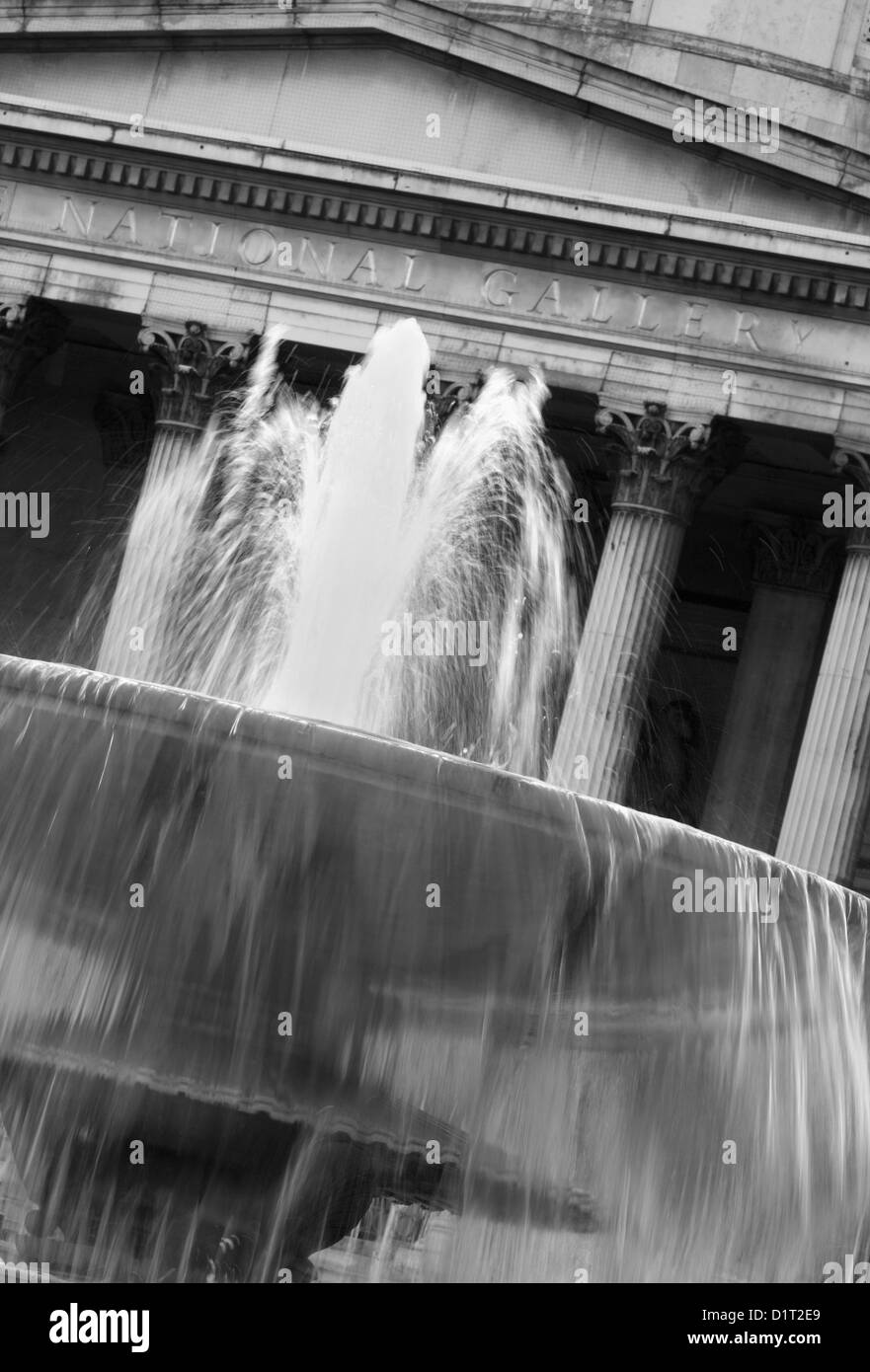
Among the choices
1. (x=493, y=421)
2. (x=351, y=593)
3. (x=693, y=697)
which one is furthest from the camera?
(x=693, y=697)

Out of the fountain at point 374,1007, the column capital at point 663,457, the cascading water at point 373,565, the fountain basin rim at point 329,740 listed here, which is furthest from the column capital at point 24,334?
the fountain basin rim at point 329,740

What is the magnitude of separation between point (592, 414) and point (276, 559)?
15.5ft

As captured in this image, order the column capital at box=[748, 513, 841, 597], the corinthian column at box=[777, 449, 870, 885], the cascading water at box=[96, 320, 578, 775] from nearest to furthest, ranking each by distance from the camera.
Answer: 1. the cascading water at box=[96, 320, 578, 775]
2. the corinthian column at box=[777, 449, 870, 885]
3. the column capital at box=[748, 513, 841, 597]

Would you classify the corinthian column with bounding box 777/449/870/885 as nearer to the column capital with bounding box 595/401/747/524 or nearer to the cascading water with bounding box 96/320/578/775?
the column capital with bounding box 595/401/747/524

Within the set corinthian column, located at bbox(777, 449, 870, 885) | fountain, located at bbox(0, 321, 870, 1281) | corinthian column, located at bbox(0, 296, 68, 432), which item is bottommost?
fountain, located at bbox(0, 321, 870, 1281)

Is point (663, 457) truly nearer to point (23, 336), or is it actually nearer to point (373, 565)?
point (373, 565)

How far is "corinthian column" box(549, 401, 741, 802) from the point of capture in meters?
22.9

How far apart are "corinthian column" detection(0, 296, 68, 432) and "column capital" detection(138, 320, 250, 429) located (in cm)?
168

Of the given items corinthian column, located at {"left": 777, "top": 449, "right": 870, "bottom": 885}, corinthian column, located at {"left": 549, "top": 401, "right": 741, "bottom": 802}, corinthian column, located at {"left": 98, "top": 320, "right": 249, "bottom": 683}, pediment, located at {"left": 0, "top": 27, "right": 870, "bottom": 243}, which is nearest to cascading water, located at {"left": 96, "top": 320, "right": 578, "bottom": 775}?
corinthian column, located at {"left": 98, "top": 320, "right": 249, "bottom": 683}

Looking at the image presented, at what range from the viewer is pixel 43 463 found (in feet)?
99.4
